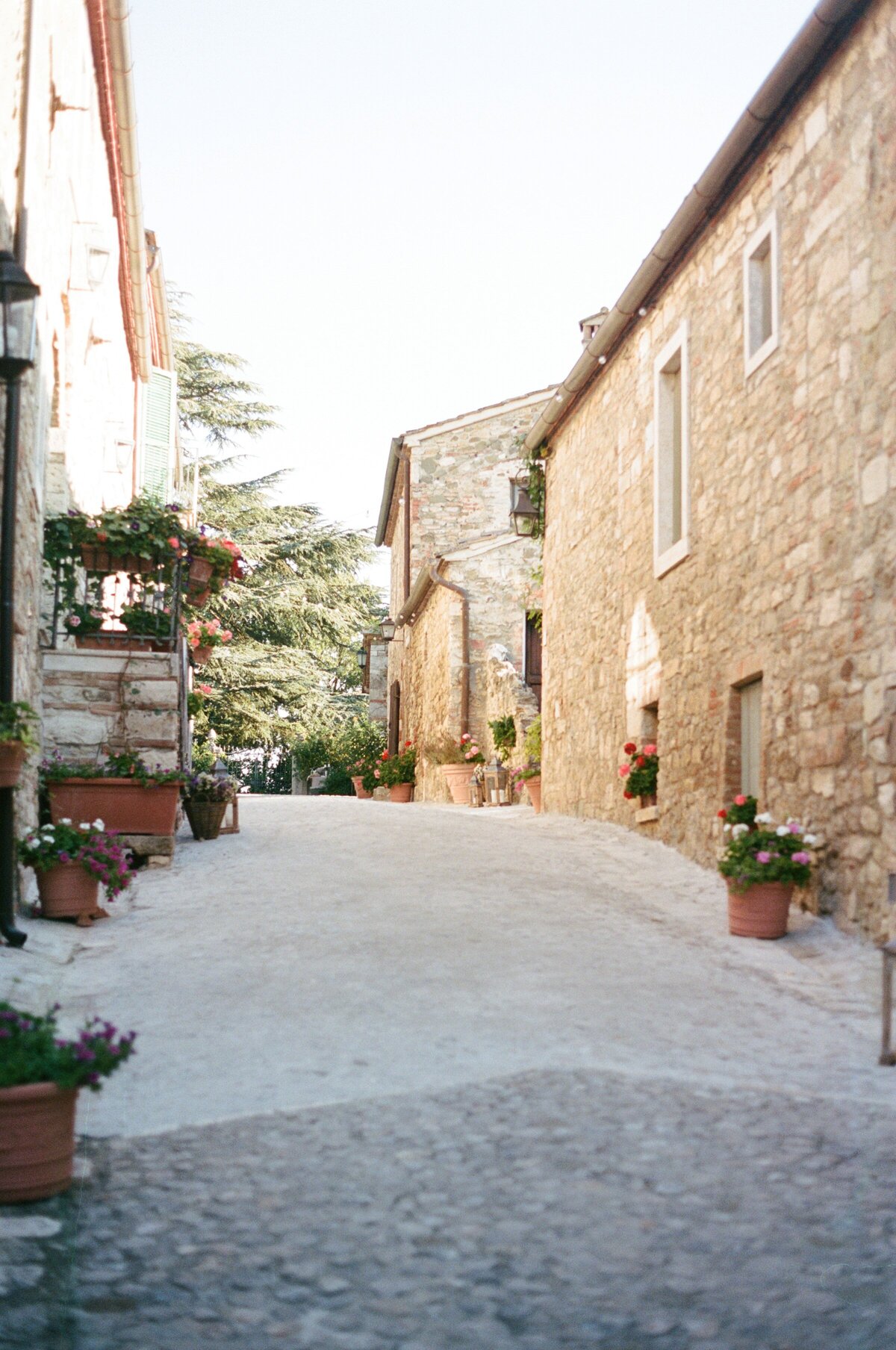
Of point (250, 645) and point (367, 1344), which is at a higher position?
point (250, 645)

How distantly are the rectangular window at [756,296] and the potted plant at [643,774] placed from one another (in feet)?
11.2

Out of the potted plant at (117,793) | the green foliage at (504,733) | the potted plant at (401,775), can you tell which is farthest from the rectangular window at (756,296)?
the potted plant at (401,775)

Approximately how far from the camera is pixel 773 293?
860cm

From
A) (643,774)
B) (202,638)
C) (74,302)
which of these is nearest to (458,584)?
(202,638)

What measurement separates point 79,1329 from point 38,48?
7324 millimetres

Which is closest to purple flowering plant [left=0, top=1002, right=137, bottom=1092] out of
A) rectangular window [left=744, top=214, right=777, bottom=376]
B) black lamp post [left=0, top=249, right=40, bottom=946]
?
black lamp post [left=0, top=249, right=40, bottom=946]

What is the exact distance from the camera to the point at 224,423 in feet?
78.3

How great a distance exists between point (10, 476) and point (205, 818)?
15.8 feet

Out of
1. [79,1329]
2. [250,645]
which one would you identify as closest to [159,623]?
[79,1329]

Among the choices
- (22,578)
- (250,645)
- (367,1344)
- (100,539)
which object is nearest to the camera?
(367,1344)

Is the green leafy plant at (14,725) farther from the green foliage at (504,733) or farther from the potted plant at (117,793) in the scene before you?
the green foliage at (504,733)

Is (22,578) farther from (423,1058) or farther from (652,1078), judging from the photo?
(652,1078)

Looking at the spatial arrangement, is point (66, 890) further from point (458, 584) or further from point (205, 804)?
point (458, 584)

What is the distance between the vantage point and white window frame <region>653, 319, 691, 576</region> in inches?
407
